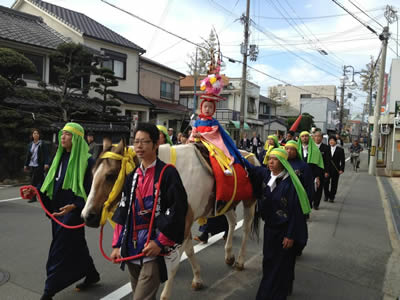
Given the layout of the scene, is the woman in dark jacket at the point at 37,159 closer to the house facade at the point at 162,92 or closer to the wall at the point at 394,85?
the house facade at the point at 162,92

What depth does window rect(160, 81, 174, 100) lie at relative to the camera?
82.3 ft

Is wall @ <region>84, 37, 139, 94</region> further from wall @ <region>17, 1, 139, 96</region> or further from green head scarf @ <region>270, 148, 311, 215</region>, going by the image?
green head scarf @ <region>270, 148, 311, 215</region>

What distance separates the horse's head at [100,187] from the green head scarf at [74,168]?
815 mm

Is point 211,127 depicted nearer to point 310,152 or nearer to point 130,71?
point 310,152

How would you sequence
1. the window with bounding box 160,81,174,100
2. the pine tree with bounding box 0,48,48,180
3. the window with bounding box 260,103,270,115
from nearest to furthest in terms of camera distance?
the pine tree with bounding box 0,48,48,180
the window with bounding box 160,81,174,100
the window with bounding box 260,103,270,115

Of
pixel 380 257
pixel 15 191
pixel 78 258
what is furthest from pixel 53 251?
pixel 15 191

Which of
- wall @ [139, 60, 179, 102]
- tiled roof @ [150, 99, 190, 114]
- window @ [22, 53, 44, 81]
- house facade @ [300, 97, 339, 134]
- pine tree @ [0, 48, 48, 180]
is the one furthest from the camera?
house facade @ [300, 97, 339, 134]

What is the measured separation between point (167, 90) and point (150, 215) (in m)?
24.0

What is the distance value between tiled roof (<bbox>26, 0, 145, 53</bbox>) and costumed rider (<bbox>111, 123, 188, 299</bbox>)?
1755 cm

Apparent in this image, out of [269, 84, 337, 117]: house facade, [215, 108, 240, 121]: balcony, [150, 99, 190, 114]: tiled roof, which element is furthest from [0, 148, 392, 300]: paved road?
[269, 84, 337, 117]: house facade

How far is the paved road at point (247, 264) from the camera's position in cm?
377

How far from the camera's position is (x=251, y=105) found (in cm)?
3881

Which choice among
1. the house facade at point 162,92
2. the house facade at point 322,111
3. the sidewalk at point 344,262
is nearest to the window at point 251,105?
the house facade at point 162,92

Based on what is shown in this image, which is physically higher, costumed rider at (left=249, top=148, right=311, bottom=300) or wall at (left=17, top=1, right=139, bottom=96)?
wall at (left=17, top=1, right=139, bottom=96)
